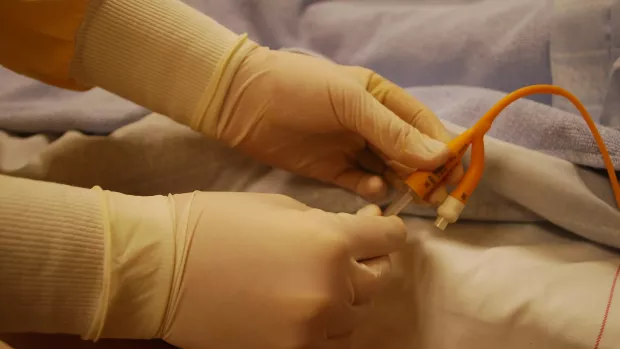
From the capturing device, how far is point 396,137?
56cm

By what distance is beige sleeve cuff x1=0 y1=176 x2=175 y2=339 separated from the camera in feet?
1.45

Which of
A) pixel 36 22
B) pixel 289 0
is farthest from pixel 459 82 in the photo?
pixel 36 22

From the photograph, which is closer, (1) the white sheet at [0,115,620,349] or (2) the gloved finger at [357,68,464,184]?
(1) the white sheet at [0,115,620,349]

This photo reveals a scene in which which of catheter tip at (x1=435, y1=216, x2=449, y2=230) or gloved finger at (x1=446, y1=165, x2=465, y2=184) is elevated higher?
gloved finger at (x1=446, y1=165, x2=465, y2=184)

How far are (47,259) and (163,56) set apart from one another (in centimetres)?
27

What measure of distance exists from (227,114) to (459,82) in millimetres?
319

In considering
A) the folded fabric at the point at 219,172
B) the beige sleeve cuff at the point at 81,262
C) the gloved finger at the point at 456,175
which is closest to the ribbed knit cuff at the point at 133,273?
the beige sleeve cuff at the point at 81,262

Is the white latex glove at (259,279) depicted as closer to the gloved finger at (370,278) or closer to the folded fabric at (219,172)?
the gloved finger at (370,278)

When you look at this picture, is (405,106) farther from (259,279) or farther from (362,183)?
(259,279)

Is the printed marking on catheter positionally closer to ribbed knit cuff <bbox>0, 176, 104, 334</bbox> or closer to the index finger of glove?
the index finger of glove

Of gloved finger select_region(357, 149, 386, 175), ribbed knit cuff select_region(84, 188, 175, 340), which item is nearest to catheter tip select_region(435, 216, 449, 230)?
gloved finger select_region(357, 149, 386, 175)

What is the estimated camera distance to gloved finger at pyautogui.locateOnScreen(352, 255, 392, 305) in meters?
0.51

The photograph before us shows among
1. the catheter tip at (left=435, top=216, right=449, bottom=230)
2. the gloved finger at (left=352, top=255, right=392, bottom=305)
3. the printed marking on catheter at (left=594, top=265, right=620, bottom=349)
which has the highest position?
the catheter tip at (left=435, top=216, right=449, bottom=230)

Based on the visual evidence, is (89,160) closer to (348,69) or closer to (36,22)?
(36,22)
